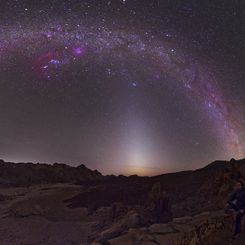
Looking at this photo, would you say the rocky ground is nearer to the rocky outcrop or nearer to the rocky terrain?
the rocky terrain

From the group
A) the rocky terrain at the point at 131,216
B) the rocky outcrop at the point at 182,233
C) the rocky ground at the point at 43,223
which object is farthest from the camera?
the rocky ground at the point at 43,223

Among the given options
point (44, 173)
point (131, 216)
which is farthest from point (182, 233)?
point (44, 173)

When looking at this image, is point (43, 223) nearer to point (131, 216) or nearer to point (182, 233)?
Result: point (131, 216)

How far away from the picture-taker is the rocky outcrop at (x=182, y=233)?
40.4 ft

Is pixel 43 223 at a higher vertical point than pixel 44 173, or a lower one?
lower

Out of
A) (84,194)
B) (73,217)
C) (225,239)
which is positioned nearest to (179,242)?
(225,239)

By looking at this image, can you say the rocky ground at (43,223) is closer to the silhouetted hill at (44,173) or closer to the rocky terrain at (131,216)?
the rocky terrain at (131,216)

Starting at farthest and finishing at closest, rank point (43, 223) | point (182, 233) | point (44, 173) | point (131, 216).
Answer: point (44, 173)
point (43, 223)
point (131, 216)
point (182, 233)

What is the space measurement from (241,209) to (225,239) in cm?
136

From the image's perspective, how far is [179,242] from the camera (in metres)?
12.1

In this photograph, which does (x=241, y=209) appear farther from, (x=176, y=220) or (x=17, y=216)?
(x=17, y=216)

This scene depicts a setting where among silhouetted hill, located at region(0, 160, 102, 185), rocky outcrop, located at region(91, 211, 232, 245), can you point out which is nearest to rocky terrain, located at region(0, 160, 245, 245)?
rocky outcrop, located at region(91, 211, 232, 245)

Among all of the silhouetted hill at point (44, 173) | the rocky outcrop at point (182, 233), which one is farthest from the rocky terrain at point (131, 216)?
the silhouetted hill at point (44, 173)

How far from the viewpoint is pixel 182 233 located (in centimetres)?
1249
